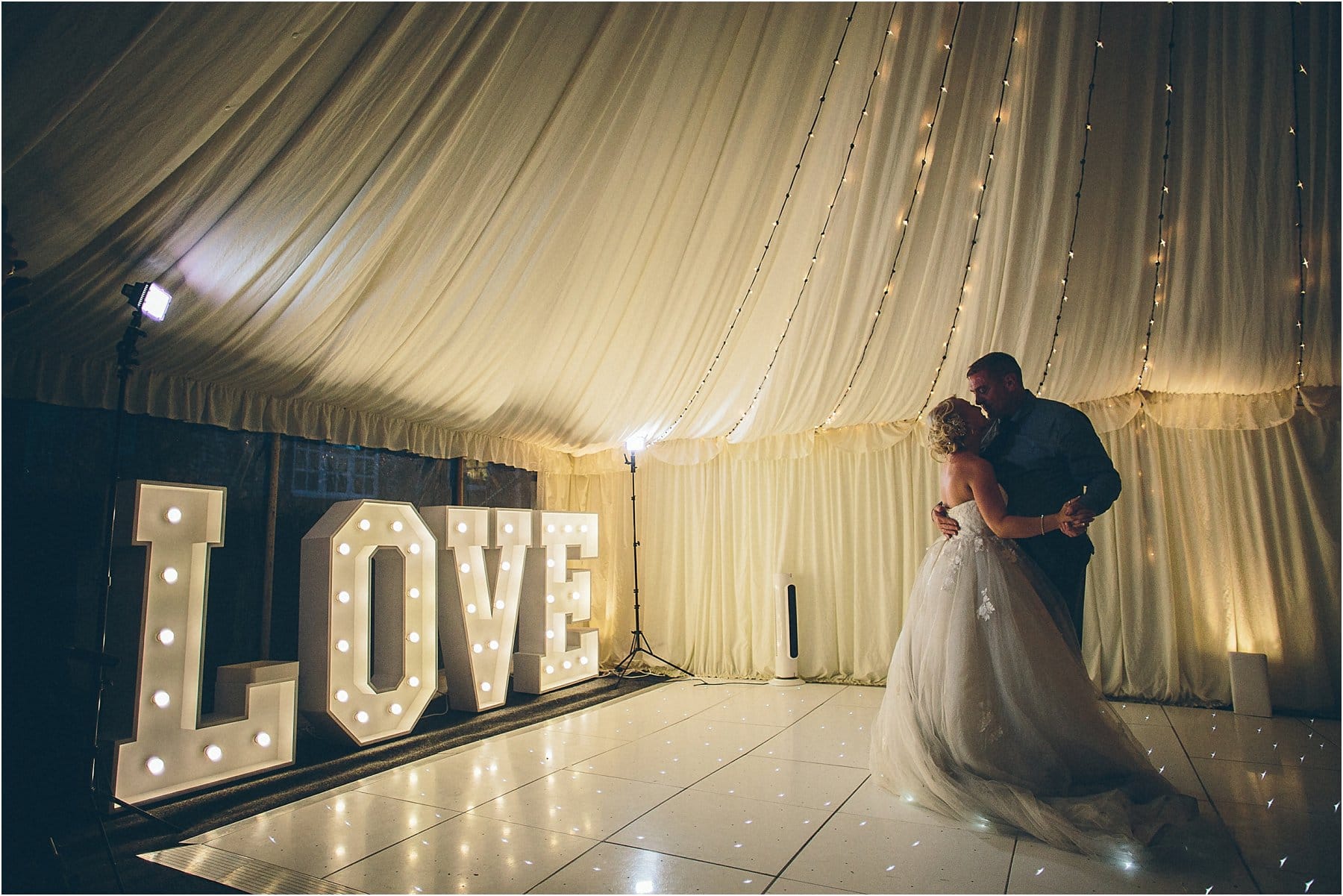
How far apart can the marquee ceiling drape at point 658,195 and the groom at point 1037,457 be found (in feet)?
3.61

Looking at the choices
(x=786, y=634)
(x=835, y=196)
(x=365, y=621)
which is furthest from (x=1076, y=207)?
(x=365, y=621)

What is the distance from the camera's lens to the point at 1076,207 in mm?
3211

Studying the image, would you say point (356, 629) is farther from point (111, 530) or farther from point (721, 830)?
point (721, 830)

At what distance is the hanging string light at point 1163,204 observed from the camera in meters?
2.67

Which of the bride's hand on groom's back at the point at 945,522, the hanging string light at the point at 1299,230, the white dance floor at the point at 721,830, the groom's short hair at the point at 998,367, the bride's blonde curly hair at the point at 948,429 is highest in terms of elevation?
the hanging string light at the point at 1299,230

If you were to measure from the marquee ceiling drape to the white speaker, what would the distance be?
161 centimetres

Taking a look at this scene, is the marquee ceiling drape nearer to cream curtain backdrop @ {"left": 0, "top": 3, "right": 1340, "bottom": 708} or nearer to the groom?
cream curtain backdrop @ {"left": 0, "top": 3, "right": 1340, "bottom": 708}

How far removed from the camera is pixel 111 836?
2455 mm

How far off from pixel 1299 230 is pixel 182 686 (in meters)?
5.26

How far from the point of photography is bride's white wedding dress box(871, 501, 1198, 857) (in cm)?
220

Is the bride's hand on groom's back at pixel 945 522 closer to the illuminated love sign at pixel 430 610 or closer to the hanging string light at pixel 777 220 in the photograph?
the hanging string light at pixel 777 220

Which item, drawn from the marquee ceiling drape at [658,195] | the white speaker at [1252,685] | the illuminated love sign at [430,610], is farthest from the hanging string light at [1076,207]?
the illuminated love sign at [430,610]

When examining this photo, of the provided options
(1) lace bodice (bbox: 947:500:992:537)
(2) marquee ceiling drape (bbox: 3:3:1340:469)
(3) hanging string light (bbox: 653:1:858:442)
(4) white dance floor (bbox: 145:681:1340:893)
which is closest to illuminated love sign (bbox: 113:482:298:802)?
(4) white dance floor (bbox: 145:681:1340:893)

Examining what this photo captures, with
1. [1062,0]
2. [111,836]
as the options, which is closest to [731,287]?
[1062,0]
